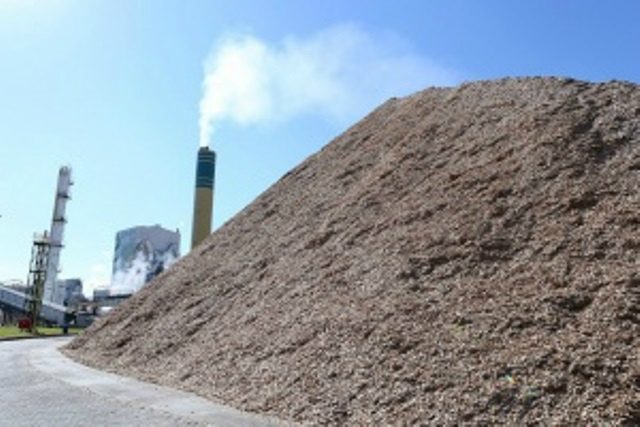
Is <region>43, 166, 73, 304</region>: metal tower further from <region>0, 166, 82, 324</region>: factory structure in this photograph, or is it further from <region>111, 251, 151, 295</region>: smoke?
<region>111, 251, 151, 295</region>: smoke

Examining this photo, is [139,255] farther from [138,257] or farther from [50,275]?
[50,275]

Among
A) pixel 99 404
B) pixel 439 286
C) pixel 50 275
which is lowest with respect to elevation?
pixel 99 404

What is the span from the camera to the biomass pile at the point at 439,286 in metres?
8.17

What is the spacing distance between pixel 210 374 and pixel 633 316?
23.2 feet

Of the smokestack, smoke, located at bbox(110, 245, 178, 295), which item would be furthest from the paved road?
smoke, located at bbox(110, 245, 178, 295)

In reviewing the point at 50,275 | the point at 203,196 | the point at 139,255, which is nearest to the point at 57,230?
the point at 50,275

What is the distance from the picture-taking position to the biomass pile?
817 centimetres

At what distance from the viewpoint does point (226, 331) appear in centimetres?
1415

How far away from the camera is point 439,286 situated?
36.9 ft

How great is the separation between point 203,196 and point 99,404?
1307 inches

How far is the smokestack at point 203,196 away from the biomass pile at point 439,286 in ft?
61.4

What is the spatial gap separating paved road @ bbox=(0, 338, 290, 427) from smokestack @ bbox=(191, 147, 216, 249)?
25.3m

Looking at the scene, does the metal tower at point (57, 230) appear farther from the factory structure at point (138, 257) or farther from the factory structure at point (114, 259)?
the factory structure at point (138, 257)

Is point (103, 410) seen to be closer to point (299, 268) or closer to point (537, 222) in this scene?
point (299, 268)
